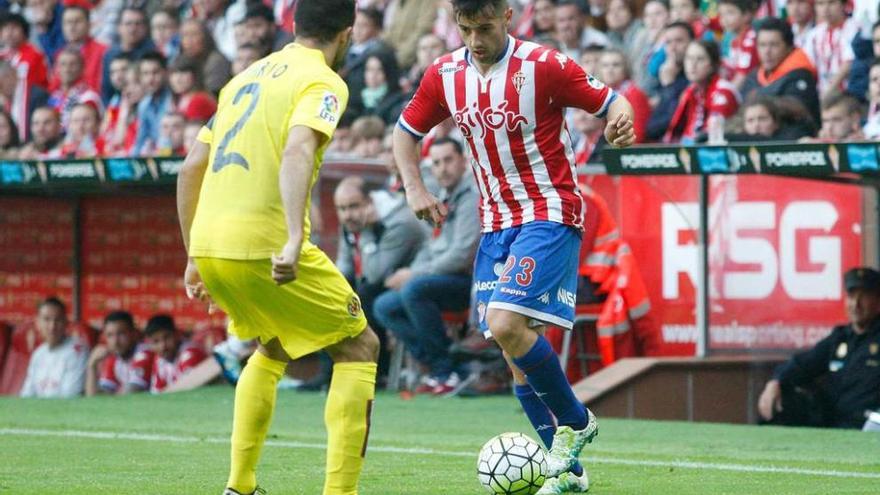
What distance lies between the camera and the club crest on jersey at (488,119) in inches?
280

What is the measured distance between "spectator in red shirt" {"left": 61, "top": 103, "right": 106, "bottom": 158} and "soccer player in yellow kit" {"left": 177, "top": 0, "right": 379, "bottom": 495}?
9.96 m

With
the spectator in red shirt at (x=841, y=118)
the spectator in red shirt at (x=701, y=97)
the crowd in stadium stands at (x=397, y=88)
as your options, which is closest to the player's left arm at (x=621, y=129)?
the crowd in stadium stands at (x=397, y=88)

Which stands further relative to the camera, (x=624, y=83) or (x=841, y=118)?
(x=624, y=83)

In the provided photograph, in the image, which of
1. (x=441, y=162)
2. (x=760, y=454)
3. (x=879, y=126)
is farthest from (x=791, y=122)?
(x=760, y=454)

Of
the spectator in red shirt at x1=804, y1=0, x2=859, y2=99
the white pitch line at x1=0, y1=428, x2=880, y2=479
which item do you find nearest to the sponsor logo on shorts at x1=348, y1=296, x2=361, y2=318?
the white pitch line at x1=0, y1=428, x2=880, y2=479

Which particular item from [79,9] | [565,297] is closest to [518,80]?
[565,297]

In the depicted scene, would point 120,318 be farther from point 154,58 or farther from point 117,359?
point 154,58

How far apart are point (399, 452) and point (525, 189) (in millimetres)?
2207

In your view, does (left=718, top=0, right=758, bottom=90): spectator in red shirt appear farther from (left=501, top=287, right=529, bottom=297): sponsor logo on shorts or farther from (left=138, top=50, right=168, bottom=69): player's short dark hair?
(left=501, top=287, right=529, bottom=297): sponsor logo on shorts

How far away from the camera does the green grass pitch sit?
7148 millimetres

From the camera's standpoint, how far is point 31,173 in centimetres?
1412

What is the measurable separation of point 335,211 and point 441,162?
66.1 inches

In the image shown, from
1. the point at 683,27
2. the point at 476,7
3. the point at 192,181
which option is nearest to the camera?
the point at 192,181

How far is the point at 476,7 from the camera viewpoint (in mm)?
6879
